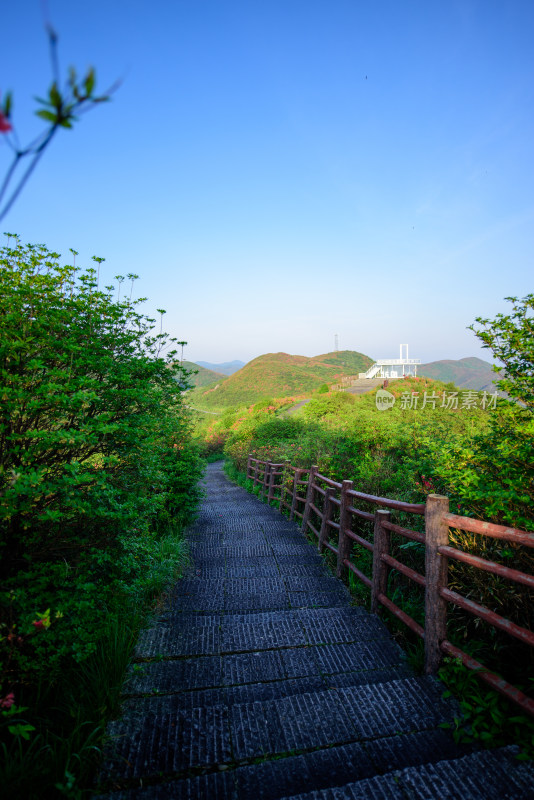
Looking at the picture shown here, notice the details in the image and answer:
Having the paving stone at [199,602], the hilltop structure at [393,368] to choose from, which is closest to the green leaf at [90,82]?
the paving stone at [199,602]

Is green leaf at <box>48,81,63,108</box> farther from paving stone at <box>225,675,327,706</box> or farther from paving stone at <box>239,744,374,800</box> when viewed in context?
paving stone at <box>225,675,327,706</box>

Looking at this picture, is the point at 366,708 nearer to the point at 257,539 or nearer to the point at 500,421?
the point at 500,421

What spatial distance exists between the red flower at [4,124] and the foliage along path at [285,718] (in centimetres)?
A: 231

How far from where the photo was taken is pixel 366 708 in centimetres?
199

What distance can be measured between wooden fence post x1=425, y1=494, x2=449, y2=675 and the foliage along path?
7.9 inches

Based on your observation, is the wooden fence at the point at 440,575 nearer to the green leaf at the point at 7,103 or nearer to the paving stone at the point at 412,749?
the paving stone at the point at 412,749

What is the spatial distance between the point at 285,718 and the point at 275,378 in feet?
250

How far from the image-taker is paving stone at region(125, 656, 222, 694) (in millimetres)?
2242

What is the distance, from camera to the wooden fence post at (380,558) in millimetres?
3175

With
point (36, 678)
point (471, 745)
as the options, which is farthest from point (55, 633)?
point (471, 745)

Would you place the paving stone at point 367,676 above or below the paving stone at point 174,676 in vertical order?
below

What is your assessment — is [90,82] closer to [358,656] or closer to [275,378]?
[358,656]

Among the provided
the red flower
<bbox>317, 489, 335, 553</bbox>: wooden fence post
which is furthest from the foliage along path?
the red flower

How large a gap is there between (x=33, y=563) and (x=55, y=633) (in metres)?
0.50
